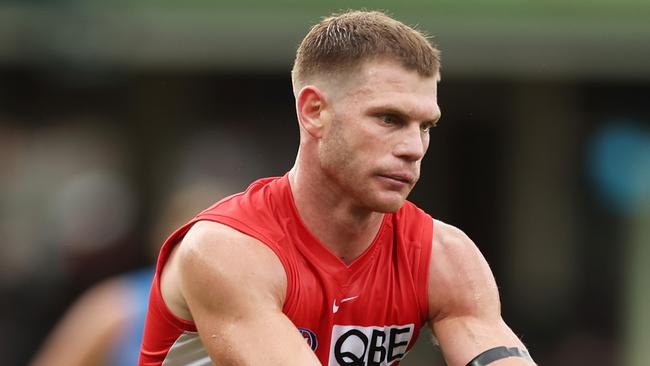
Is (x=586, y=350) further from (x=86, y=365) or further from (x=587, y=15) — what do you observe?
(x=86, y=365)

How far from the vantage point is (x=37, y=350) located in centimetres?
1163

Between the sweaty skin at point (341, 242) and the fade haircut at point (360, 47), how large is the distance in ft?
0.13

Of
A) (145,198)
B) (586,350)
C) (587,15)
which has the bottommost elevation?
(586,350)

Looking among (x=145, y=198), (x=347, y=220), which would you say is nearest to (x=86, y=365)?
(x=347, y=220)

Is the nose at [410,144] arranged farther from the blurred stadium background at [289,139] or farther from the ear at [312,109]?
the blurred stadium background at [289,139]

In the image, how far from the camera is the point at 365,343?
558 centimetres

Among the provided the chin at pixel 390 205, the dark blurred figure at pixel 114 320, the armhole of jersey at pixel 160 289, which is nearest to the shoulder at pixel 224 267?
the armhole of jersey at pixel 160 289

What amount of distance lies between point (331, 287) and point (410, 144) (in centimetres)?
64

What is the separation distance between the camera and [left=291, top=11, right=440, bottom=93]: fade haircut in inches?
212

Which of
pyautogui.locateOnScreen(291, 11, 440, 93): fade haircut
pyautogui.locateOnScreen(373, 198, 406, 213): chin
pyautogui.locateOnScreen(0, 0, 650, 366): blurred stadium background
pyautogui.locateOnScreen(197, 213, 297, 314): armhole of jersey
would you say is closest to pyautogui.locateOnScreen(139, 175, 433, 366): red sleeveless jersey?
pyautogui.locateOnScreen(197, 213, 297, 314): armhole of jersey

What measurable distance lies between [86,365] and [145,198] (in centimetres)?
537

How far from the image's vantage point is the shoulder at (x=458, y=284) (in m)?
5.61

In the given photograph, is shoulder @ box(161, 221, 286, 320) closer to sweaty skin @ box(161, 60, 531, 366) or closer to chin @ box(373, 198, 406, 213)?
sweaty skin @ box(161, 60, 531, 366)

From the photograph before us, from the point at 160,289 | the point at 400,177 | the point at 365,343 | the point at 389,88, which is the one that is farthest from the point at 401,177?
the point at 160,289
